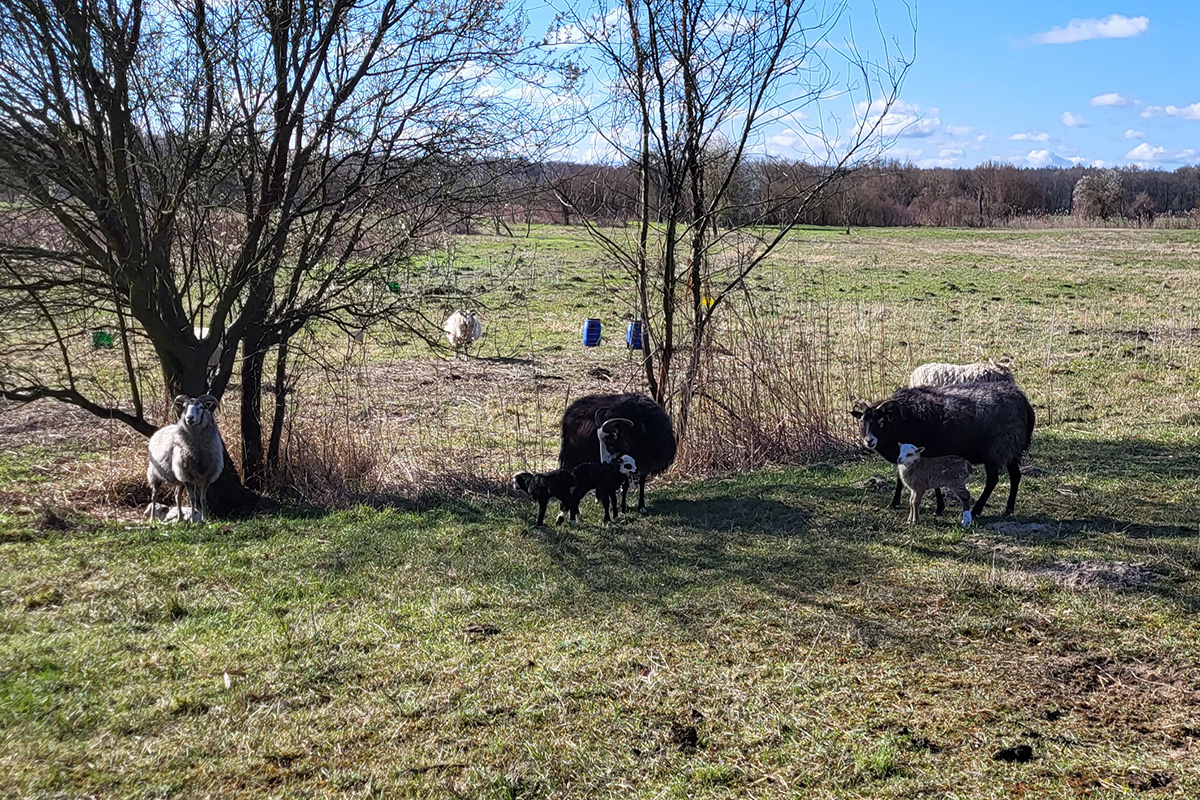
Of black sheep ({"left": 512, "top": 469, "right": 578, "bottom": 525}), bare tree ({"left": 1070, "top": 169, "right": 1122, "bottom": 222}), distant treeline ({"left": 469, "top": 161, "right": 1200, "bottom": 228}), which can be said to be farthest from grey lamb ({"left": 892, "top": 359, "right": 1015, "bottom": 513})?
bare tree ({"left": 1070, "top": 169, "right": 1122, "bottom": 222})

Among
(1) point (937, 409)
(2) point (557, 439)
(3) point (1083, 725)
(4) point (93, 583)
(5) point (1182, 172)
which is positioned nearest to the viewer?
(3) point (1083, 725)

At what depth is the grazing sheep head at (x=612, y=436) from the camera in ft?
25.9

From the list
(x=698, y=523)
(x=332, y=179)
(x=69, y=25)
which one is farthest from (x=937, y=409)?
(x=69, y=25)

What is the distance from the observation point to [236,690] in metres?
4.98

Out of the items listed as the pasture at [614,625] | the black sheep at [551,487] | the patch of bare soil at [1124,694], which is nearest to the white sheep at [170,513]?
the pasture at [614,625]

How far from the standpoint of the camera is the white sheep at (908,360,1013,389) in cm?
868

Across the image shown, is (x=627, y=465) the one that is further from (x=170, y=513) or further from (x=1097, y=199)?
(x=1097, y=199)

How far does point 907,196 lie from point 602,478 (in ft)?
170

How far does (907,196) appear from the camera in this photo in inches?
2174

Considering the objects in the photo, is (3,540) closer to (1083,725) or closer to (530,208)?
(530,208)

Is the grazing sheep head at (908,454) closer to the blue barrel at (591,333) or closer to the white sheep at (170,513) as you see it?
the white sheep at (170,513)

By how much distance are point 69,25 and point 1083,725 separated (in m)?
8.37

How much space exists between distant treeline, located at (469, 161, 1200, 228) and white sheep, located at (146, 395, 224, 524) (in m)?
3.16

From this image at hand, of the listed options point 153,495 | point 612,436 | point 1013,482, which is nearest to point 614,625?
point 612,436
